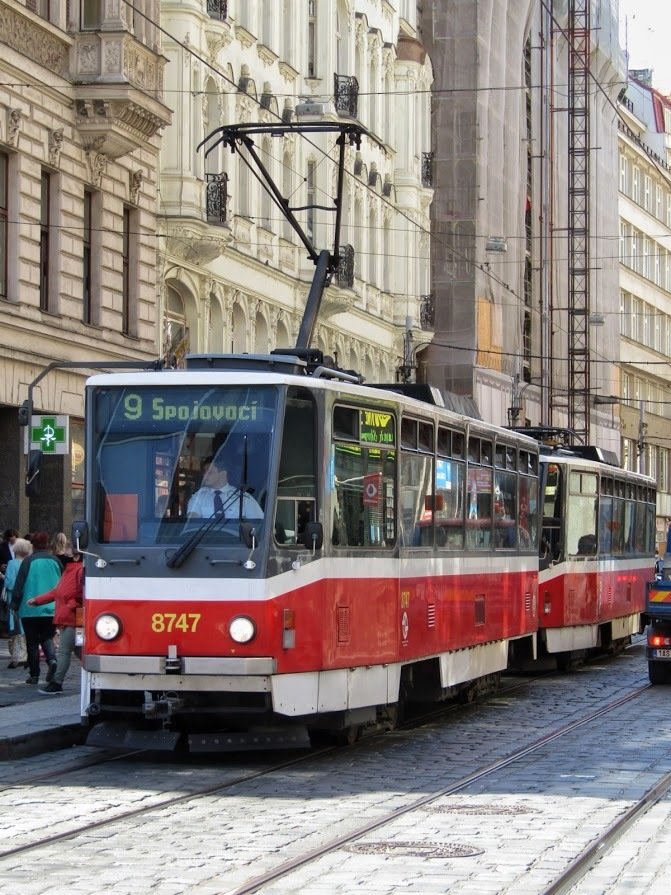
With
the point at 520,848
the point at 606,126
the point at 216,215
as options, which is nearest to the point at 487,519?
the point at 520,848

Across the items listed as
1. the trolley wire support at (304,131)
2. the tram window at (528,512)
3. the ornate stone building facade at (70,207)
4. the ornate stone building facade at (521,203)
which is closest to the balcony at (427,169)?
the ornate stone building facade at (521,203)

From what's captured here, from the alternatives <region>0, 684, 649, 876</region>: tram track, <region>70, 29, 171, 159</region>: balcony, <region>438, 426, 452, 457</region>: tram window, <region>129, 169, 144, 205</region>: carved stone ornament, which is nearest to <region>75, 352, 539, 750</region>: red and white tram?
<region>0, 684, 649, 876</region>: tram track

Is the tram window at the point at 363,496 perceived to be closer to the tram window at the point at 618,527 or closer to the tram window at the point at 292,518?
the tram window at the point at 292,518

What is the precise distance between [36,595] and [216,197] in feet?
54.0

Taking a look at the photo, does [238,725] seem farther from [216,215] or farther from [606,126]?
[606,126]

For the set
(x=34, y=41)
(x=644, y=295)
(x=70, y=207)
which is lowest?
(x=70, y=207)

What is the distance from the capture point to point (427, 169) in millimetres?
51812

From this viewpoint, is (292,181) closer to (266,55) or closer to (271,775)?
(266,55)

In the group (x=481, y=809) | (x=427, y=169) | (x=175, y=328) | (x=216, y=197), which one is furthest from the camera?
(x=427, y=169)

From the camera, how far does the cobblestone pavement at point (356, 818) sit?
899cm

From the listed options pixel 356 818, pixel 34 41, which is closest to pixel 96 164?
pixel 34 41

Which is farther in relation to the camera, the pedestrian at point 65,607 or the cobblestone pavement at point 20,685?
the cobblestone pavement at point 20,685

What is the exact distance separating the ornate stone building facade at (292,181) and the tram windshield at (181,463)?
13.1 metres

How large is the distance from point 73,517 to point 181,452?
1643cm
